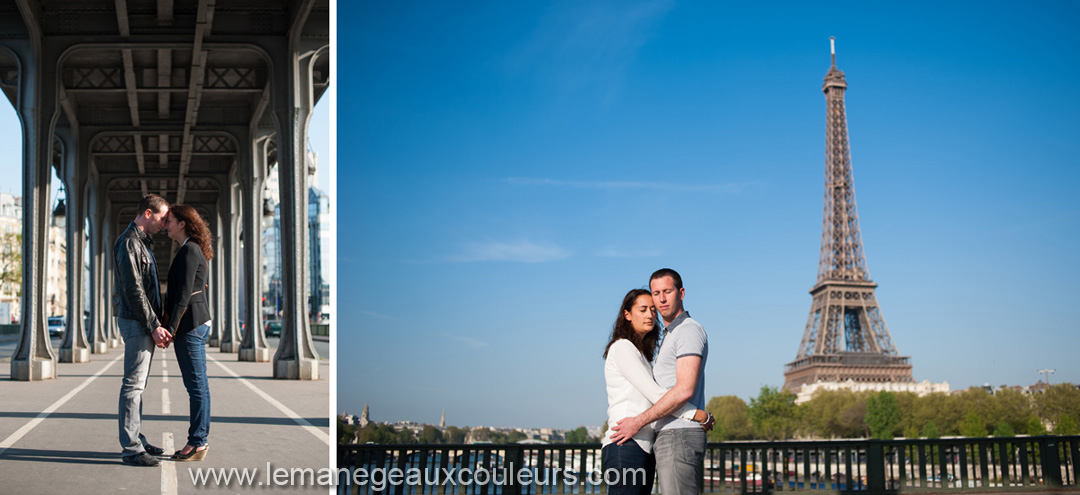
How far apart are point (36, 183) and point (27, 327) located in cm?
293

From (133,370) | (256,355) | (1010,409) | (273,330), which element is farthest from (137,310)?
(1010,409)

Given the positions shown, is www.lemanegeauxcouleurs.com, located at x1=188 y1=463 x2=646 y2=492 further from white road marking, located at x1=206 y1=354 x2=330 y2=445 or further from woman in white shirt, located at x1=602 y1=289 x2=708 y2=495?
woman in white shirt, located at x1=602 y1=289 x2=708 y2=495

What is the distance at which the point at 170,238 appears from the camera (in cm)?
1478

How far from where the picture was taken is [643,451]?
4.00 meters

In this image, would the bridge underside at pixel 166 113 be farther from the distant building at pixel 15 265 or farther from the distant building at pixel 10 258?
the distant building at pixel 15 265

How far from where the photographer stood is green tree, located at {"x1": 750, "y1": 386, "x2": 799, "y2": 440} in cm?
8569

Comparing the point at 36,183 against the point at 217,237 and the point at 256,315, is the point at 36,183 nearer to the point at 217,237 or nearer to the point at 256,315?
the point at 256,315

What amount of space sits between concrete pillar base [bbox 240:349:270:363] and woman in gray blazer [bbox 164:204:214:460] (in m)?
20.3

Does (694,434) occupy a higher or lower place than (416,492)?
higher

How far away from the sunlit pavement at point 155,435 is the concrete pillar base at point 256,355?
29.8ft

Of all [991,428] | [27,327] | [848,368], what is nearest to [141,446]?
[27,327]

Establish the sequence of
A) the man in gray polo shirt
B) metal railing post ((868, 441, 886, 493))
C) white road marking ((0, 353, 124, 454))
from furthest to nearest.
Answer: metal railing post ((868, 441, 886, 493)) → white road marking ((0, 353, 124, 454)) → the man in gray polo shirt

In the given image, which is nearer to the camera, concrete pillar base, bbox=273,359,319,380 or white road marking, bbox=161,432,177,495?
white road marking, bbox=161,432,177,495

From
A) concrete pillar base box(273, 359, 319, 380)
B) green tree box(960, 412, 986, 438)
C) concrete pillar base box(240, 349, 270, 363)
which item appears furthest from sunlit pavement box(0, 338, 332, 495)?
green tree box(960, 412, 986, 438)
